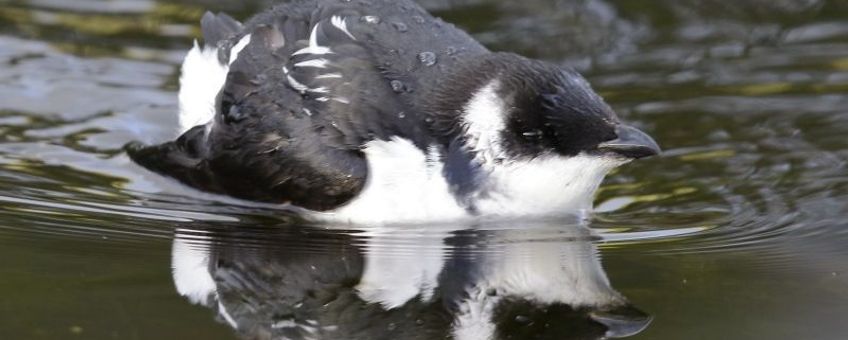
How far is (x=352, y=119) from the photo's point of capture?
7.19m

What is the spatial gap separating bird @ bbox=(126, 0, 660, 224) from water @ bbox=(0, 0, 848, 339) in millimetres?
160

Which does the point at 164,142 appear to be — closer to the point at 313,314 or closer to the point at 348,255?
the point at 348,255

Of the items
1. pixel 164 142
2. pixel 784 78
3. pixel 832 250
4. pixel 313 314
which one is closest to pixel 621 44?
pixel 784 78

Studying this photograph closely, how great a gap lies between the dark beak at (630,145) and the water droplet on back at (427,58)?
0.95 m

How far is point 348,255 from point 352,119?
0.85 metres

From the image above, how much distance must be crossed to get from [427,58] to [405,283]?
158cm

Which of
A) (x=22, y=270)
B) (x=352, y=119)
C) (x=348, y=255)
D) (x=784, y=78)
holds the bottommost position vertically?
(x=22, y=270)

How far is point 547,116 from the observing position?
23.0 feet

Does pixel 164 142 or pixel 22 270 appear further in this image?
→ pixel 164 142

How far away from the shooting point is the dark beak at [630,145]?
6.90 meters

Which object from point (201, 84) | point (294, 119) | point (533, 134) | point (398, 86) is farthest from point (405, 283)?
point (201, 84)

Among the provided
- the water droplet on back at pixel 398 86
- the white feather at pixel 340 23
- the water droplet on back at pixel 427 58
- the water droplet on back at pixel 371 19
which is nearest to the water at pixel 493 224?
the water droplet on back at pixel 398 86

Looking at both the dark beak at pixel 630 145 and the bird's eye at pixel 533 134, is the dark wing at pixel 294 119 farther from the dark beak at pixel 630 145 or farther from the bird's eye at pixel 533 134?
the dark beak at pixel 630 145

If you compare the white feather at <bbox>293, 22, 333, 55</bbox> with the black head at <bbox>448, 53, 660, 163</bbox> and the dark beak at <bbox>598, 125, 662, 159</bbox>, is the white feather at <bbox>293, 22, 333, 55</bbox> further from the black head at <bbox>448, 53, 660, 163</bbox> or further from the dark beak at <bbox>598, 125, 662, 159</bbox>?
the dark beak at <bbox>598, 125, 662, 159</bbox>
